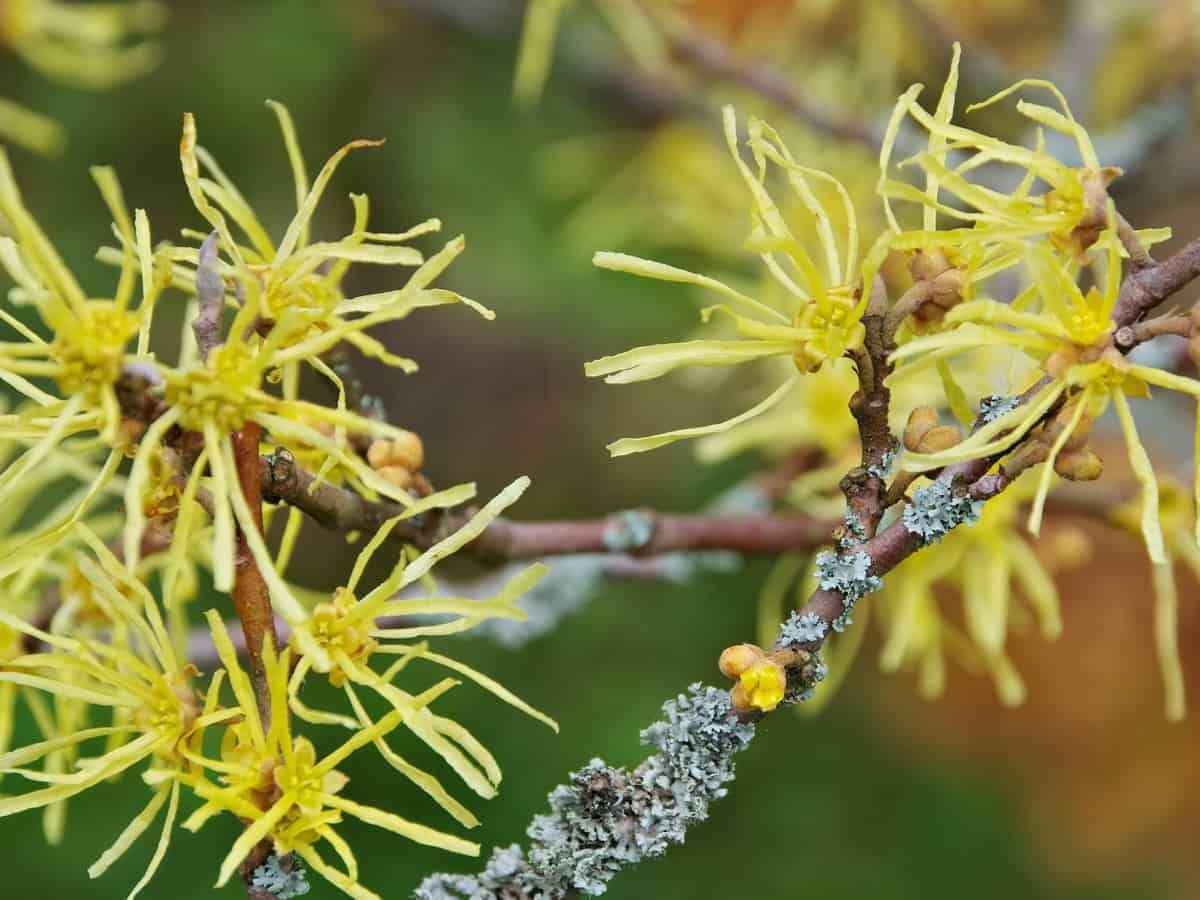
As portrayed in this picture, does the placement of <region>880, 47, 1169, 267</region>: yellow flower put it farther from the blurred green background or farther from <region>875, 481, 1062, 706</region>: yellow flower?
the blurred green background

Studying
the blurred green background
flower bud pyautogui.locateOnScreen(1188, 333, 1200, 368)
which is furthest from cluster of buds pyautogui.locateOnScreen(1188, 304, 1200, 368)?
the blurred green background

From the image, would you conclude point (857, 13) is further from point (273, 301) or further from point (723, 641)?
point (273, 301)

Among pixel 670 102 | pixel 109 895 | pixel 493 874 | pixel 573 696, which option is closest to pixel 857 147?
pixel 670 102

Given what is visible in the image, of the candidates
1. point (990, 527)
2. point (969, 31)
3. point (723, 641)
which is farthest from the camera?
point (723, 641)

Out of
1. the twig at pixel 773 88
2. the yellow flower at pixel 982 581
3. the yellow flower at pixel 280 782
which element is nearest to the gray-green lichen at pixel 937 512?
the yellow flower at pixel 280 782

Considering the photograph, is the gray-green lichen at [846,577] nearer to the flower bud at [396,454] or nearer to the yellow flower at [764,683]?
the yellow flower at [764,683]

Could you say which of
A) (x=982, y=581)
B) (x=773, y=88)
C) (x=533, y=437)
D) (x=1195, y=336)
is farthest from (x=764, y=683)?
(x=533, y=437)
